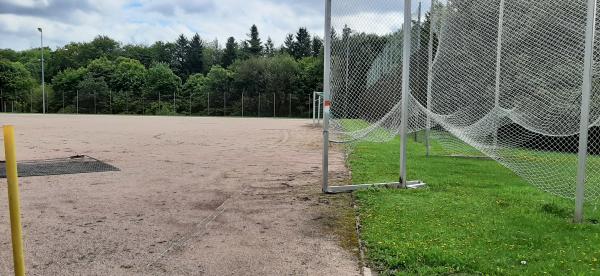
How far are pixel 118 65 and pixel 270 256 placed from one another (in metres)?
66.2

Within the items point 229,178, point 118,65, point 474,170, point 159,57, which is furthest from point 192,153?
point 159,57

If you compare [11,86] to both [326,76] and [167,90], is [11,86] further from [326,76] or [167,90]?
[326,76]

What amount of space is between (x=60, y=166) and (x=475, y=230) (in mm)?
7543

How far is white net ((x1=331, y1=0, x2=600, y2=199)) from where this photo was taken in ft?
23.0

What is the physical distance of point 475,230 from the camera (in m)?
4.79

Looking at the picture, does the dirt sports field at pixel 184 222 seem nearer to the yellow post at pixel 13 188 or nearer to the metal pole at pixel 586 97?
the yellow post at pixel 13 188

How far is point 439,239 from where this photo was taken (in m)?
4.49

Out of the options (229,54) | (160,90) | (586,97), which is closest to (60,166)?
(586,97)

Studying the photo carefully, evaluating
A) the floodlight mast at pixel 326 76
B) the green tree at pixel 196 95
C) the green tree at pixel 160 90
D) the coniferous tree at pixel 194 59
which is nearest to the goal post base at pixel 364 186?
the floodlight mast at pixel 326 76

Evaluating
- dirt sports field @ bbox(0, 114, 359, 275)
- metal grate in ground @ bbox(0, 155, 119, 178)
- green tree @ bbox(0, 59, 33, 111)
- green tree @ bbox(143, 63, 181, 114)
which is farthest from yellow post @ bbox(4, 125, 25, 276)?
green tree @ bbox(0, 59, 33, 111)

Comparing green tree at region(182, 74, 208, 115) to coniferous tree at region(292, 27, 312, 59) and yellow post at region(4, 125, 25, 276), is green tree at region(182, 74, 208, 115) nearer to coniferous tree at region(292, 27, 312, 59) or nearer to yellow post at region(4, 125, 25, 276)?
coniferous tree at region(292, 27, 312, 59)

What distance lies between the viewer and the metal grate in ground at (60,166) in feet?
28.1

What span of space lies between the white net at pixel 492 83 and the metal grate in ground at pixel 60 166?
4.55m

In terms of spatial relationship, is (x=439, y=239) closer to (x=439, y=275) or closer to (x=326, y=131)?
(x=439, y=275)
